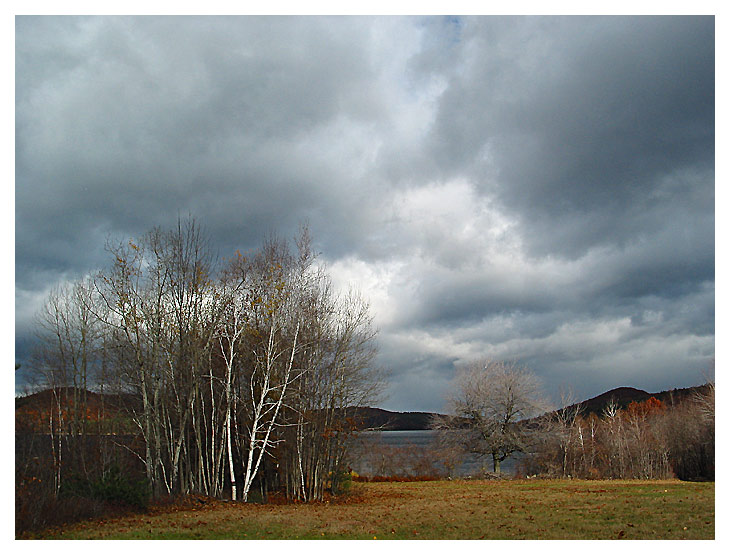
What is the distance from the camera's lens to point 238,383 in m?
15.8

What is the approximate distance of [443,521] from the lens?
10883 mm

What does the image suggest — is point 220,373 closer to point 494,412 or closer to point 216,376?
point 216,376

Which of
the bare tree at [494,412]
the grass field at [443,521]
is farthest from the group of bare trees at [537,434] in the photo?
the grass field at [443,521]

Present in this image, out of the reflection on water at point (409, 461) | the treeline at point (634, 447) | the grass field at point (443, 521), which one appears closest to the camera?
the grass field at point (443, 521)

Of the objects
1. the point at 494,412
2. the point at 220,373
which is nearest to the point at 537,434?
the point at 494,412

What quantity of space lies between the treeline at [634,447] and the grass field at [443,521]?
11798 millimetres

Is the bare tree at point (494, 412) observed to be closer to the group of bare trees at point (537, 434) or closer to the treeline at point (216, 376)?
the group of bare trees at point (537, 434)

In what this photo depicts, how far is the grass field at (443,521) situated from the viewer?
926 cm

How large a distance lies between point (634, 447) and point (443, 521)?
65.1ft

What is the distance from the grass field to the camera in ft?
30.4

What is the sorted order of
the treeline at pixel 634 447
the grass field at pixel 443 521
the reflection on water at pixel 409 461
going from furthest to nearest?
the reflection on water at pixel 409 461 → the treeline at pixel 634 447 → the grass field at pixel 443 521

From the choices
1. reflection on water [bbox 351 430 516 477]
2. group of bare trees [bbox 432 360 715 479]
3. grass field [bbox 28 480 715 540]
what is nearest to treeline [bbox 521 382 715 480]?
group of bare trees [bbox 432 360 715 479]

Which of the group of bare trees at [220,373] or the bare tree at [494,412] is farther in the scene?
the bare tree at [494,412]
